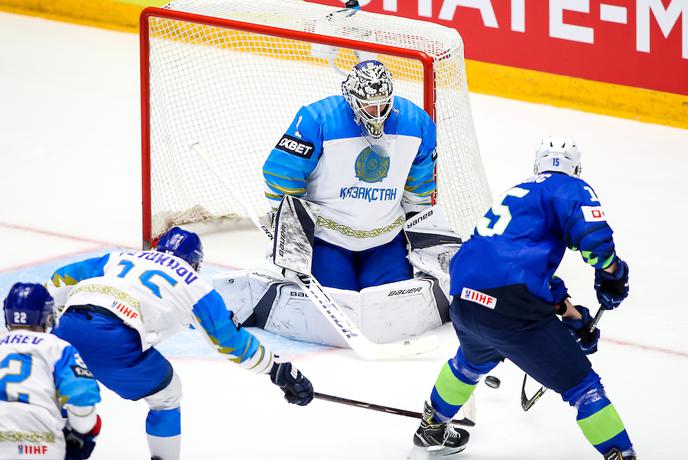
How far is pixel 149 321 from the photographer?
4.40 meters

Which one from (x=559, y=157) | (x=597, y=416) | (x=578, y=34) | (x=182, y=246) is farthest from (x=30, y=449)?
(x=578, y=34)

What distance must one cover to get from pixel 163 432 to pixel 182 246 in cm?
58

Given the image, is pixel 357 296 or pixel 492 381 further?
pixel 357 296

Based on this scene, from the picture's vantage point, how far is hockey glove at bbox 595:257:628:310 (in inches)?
183

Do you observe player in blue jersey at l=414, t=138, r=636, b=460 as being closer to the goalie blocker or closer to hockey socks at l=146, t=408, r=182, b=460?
hockey socks at l=146, t=408, r=182, b=460

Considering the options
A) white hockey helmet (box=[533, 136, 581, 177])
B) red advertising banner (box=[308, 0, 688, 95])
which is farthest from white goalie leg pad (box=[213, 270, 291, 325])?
red advertising banner (box=[308, 0, 688, 95])

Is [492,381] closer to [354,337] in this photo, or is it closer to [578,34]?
[354,337]

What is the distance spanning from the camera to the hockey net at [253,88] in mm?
6473

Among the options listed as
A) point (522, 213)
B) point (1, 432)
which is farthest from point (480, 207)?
point (1, 432)

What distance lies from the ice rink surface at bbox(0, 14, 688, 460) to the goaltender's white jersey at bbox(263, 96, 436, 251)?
0.52 metres

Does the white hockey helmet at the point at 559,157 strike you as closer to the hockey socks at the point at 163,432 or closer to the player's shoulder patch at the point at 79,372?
the hockey socks at the point at 163,432

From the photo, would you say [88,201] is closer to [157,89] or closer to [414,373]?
[157,89]

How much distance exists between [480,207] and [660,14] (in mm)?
2392

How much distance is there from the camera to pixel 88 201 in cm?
782
